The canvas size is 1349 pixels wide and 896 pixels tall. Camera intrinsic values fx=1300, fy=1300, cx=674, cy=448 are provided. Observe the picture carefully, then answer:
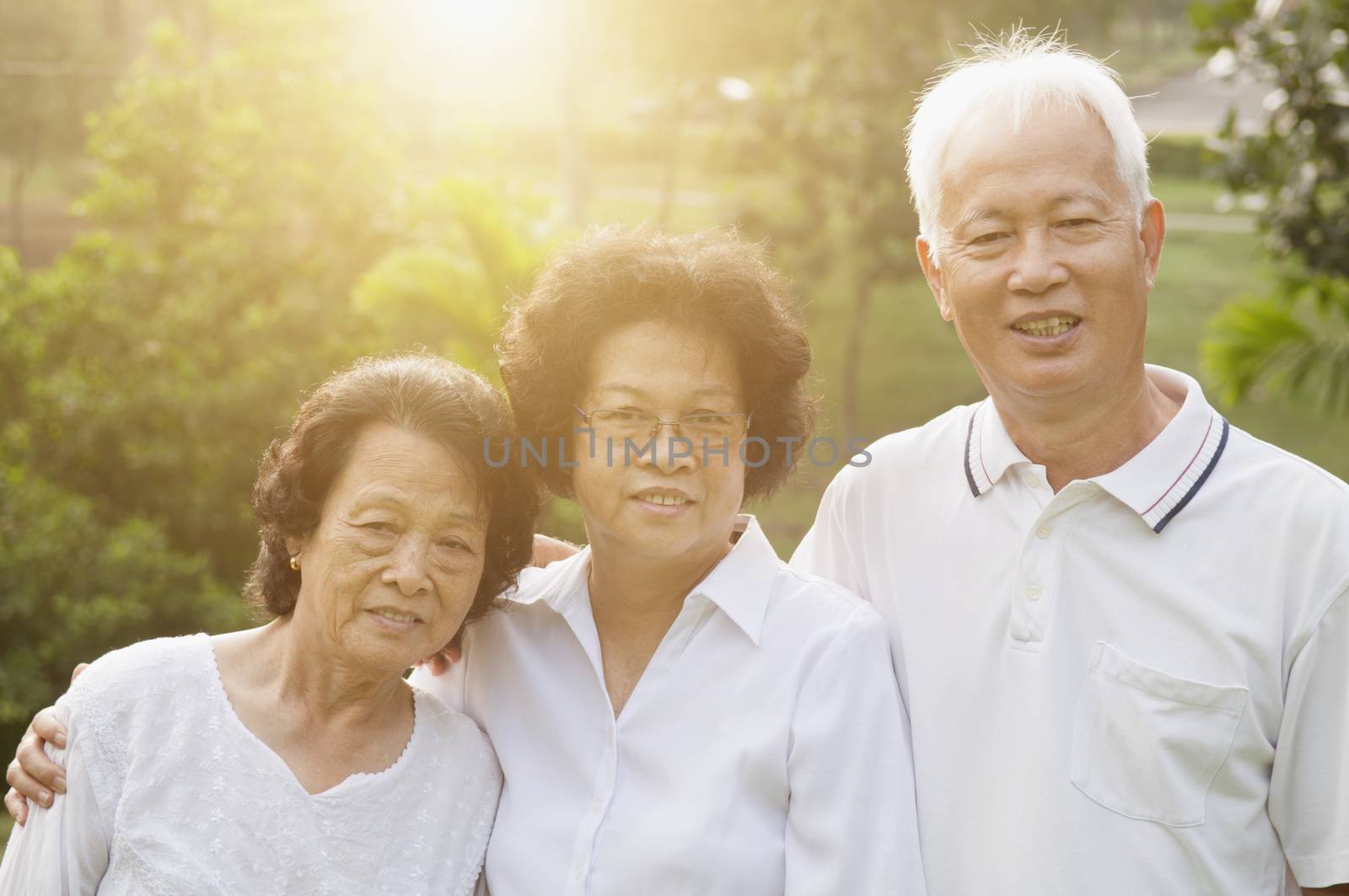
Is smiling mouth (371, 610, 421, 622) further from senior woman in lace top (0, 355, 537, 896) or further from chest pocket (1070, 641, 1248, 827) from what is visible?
chest pocket (1070, 641, 1248, 827)

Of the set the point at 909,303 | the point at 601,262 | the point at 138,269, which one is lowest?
the point at 909,303

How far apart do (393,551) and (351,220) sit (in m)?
8.54

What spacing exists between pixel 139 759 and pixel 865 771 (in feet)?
4.33

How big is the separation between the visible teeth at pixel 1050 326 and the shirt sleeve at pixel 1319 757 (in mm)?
640

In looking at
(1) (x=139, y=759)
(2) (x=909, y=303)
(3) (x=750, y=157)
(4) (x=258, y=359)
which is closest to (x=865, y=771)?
(1) (x=139, y=759)

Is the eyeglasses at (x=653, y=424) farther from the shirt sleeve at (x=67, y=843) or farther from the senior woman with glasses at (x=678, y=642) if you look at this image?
the shirt sleeve at (x=67, y=843)

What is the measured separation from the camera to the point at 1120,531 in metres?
2.33

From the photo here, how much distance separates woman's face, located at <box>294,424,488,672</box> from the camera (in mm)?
2426

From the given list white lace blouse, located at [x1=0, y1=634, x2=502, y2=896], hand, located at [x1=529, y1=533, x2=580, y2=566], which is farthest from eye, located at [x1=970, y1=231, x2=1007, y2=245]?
white lace blouse, located at [x1=0, y1=634, x2=502, y2=896]

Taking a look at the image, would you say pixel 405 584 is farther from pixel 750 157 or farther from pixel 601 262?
pixel 750 157

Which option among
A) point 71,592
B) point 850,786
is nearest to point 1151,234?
point 850,786

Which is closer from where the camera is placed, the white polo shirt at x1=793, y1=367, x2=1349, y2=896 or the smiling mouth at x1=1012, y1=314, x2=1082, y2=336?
the white polo shirt at x1=793, y1=367, x2=1349, y2=896

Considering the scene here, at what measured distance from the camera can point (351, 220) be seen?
1047cm

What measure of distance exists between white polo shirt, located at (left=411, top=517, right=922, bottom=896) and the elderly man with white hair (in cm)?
14
